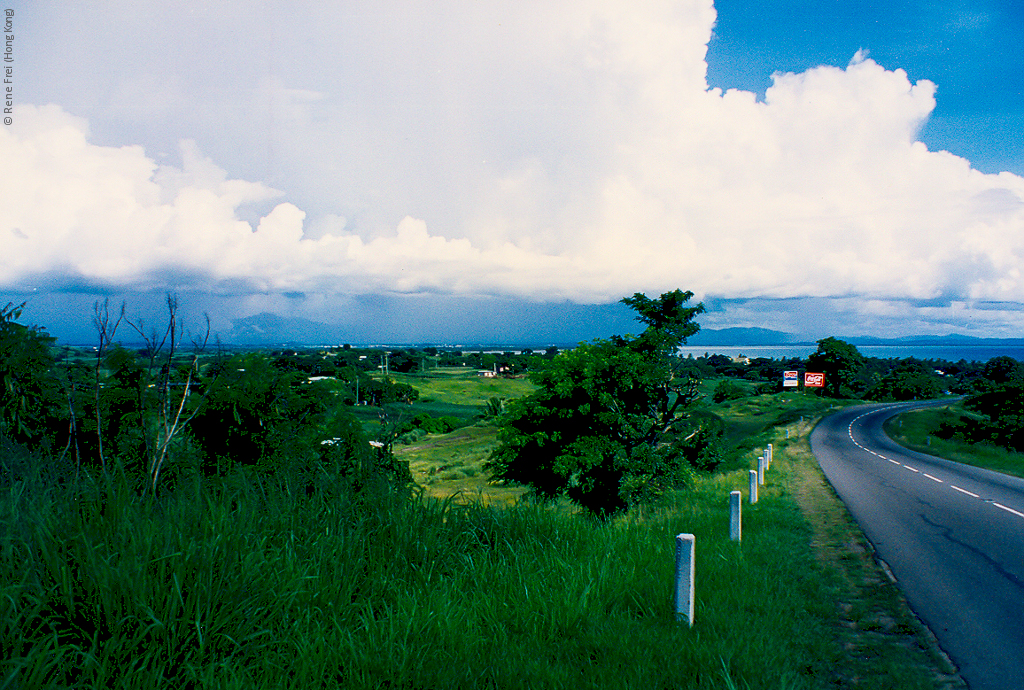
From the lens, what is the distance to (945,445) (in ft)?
110

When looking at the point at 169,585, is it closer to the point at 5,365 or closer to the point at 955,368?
the point at 5,365

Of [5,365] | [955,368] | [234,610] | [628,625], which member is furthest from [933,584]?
[955,368]

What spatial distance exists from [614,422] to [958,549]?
9586mm

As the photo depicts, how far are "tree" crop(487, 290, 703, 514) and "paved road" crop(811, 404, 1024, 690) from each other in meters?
4.71

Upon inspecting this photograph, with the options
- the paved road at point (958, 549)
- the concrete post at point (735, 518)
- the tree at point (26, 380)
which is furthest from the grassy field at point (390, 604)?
the tree at point (26, 380)

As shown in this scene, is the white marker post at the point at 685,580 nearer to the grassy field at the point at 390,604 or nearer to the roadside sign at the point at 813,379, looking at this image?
the grassy field at the point at 390,604

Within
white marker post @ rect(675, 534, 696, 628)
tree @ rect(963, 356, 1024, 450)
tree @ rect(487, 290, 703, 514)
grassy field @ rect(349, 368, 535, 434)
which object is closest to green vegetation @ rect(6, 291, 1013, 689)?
white marker post @ rect(675, 534, 696, 628)

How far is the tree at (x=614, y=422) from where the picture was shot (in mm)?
16469

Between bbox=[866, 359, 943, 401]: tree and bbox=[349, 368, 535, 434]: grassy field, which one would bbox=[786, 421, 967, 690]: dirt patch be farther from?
bbox=[866, 359, 943, 401]: tree

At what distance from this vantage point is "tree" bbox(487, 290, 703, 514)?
16469 mm

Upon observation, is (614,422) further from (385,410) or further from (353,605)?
(353,605)

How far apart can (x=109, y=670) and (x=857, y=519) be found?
38.5ft

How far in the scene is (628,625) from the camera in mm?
4074

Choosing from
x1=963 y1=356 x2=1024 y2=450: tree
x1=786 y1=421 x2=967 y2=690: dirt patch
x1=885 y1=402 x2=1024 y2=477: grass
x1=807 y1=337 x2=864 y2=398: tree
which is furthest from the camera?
x1=807 y1=337 x2=864 y2=398: tree
